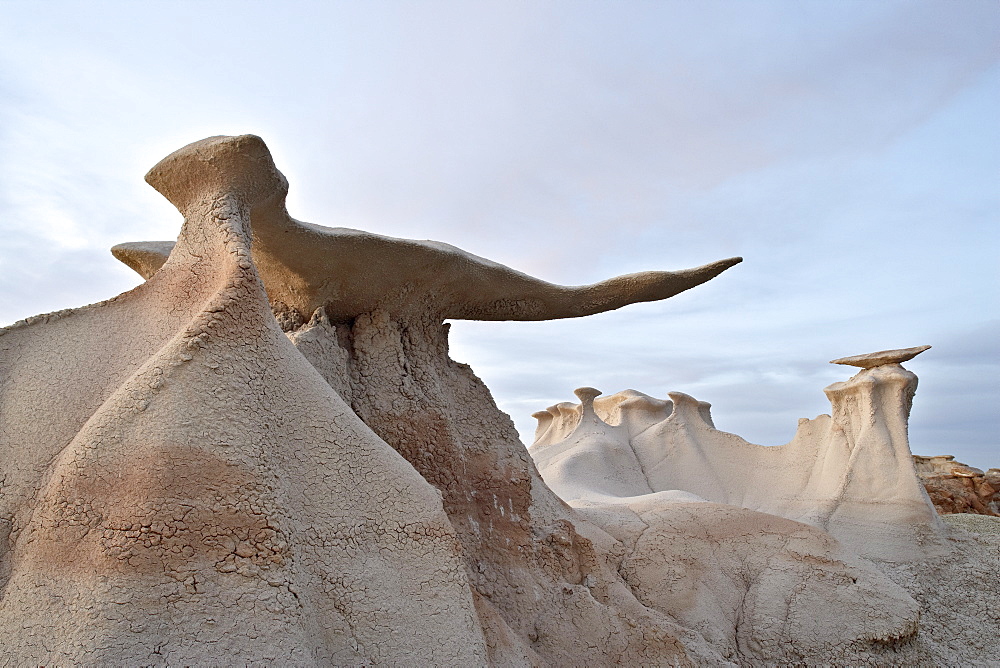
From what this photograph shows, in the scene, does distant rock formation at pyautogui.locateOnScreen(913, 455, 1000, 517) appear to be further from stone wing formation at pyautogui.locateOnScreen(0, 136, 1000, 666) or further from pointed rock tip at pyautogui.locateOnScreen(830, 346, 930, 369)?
stone wing formation at pyautogui.locateOnScreen(0, 136, 1000, 666)

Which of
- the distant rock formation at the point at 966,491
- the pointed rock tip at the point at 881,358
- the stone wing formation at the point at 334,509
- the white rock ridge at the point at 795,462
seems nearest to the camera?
the stone wing formation at the point at 334,509

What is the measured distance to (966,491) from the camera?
10.6m

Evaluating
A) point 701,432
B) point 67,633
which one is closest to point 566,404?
point 701,432

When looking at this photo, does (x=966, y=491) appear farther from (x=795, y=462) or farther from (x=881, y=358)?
(x=881, y=358)

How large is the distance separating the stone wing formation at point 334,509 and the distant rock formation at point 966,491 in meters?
6.68

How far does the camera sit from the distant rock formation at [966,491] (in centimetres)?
1042

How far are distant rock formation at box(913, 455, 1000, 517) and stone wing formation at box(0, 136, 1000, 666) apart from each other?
668 cm

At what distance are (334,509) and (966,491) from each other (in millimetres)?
11844

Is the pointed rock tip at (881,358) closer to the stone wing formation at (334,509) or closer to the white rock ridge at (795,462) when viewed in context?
the white rock ridge at (795,462)

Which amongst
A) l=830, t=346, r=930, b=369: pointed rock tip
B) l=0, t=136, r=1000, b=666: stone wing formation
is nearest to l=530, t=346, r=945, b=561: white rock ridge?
l=830, t=346, r=930, b=369: pointed rock tip

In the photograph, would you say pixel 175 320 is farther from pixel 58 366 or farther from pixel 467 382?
pixel 467 382

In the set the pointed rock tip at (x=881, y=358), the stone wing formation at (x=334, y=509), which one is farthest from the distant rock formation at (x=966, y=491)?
the stone wing formation at (x=334, y=509)

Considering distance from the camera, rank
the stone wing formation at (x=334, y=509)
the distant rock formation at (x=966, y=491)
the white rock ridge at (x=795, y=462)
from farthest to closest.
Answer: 1. the distant rock formation at (x=966, y=491)
2. the white rock ridge at (x=795, y=462)
3. the stone wing formation at (x=334, y=509)

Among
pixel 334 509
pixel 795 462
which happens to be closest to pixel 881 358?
pixel 795 462
